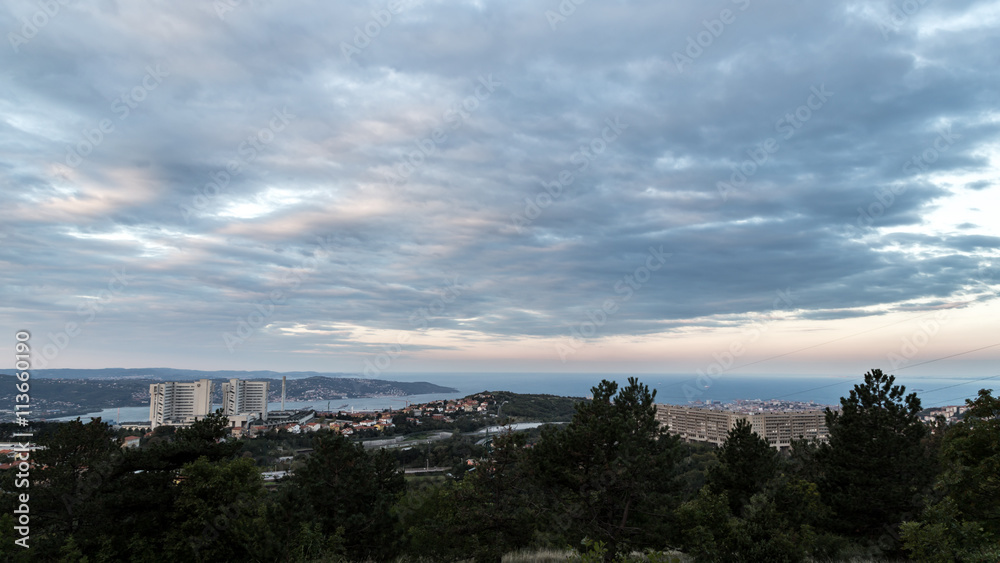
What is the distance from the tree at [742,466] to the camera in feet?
47.9

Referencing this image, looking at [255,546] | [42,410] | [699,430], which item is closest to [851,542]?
[255,546]

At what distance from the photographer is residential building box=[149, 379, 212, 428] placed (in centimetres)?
11169

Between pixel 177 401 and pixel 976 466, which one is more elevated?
pixel 976 466

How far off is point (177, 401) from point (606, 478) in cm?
13928

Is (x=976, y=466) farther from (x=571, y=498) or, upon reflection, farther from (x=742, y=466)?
(x=571, y=498)

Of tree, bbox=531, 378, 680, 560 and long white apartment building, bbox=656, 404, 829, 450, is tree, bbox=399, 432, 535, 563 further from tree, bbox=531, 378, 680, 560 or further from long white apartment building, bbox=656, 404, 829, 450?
long white apartment building, bbox=656, 404, 829, 450

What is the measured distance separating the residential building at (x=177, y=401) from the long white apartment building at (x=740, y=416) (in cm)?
11398

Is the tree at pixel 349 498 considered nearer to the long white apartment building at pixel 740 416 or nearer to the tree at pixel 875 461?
the tree at pixel 875 461

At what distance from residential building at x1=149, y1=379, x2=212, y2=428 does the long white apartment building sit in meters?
114

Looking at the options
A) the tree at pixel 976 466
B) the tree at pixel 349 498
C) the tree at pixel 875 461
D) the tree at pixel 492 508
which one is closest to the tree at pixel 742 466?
the tree at pixel 875 461

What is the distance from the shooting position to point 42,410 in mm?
86938

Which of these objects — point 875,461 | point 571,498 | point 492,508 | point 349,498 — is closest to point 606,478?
point 571,498

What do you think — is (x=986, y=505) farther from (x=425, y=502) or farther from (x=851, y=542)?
(x=425, y=502)

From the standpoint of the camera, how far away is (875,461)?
15.7 meters
